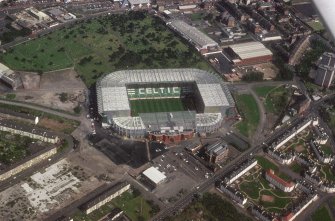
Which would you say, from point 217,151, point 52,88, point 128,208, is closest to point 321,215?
point 217,151

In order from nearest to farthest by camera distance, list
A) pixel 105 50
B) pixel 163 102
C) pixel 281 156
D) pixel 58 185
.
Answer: pixel 58 185, pixel 281 156, pixel 163 102, pixel 105 50

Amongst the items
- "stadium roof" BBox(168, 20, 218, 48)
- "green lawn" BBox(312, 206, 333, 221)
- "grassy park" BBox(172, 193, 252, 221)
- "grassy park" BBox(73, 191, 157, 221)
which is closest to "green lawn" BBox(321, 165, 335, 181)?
"green lawn" BBox(312, 206, 333, 221)

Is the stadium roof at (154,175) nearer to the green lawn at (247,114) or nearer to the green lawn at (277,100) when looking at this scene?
the green lawn at (247,114)

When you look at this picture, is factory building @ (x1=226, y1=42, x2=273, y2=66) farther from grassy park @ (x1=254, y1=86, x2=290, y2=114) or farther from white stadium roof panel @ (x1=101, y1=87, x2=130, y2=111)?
white stadium roof panel @ (x1=101, y1=87, x2=130, y2=111)

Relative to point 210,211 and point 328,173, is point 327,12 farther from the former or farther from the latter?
point 328,173

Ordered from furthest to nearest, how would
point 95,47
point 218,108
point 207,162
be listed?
point 95,47 < point 218,108 < point 207,162

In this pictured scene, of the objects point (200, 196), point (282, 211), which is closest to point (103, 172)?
point (200, 196)

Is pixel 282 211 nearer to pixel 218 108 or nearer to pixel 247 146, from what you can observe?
pixel 247 146
